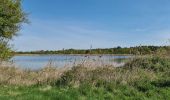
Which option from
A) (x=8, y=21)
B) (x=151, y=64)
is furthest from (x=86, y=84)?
(x=8, y=21)

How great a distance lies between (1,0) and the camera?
29438 mm

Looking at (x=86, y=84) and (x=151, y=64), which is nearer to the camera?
(x=86, y=84)

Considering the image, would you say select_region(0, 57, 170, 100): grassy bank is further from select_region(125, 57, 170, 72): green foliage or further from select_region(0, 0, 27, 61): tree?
select_region(0, 0, 27, 61): tree

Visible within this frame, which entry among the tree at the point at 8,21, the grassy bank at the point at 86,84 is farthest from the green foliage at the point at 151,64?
the tree at the point at 8,21

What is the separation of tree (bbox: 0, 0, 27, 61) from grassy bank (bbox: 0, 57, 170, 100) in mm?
11193

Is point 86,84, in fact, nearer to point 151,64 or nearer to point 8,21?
point 151,64

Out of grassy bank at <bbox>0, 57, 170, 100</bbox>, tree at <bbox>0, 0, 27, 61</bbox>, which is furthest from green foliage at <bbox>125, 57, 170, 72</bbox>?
tree at <bbox>0, 0, 27, 61</bbox>

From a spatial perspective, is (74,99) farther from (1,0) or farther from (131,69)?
(1,0)

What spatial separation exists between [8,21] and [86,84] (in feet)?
53.9

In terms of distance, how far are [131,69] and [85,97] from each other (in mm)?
5296

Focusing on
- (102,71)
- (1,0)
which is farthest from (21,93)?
(1,0)

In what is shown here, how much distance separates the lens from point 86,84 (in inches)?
595

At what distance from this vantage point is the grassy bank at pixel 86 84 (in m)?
13.6

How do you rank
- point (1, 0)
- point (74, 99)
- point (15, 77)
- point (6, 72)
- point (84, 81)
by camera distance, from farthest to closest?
point (1, 0)
point (6, 72)
point (15, 77)
point (84, 81)
point (74, 99)
